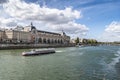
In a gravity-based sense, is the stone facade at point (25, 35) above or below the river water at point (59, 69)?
above

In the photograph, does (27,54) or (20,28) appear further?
(20,28)

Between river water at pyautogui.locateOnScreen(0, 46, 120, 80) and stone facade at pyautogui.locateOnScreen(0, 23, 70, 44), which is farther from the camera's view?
stone facade at pyautogui.locateOnScreen(0, 23, 70, 44)

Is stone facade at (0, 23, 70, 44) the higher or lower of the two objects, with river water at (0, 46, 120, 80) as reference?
higher

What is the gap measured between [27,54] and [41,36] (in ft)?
422

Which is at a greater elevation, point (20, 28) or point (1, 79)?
point (20, 28)

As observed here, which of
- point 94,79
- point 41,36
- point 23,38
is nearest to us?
point 94,79

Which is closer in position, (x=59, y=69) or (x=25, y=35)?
(x=59, y=69)

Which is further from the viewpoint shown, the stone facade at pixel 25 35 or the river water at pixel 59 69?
the stone facade at pixel 25 35

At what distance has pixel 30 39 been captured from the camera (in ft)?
576

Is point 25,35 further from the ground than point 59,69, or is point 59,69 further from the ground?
point 25,35

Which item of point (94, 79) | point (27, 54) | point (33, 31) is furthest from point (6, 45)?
point (94, 79)

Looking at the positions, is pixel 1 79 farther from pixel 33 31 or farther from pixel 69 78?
pixel 33 31

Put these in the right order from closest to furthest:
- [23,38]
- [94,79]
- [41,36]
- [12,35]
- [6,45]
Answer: [94,79], [6,45], [12,35], [23,38], [41,36]

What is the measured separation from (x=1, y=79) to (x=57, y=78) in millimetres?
6476
